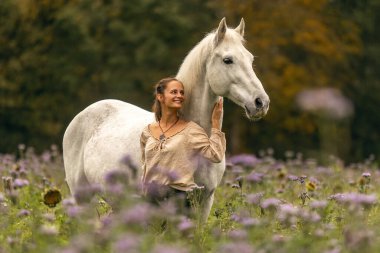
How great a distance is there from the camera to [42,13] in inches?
931

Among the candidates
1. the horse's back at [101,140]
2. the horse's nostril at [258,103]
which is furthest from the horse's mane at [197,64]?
the horse's back at [101,140]

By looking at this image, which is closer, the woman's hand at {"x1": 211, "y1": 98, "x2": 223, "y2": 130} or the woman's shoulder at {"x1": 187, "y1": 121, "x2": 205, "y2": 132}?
the woman's shoulder at {"x1": 187, "y1": 121, "x2": 205, "y2": 132}

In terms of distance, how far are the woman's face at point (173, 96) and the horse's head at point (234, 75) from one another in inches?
9.7

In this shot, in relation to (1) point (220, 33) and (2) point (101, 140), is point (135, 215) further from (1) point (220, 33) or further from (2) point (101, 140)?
(2) point (101, 140)

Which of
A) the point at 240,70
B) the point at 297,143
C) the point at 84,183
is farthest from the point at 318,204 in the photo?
the point at 297,143

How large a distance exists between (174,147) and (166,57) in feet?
65.2

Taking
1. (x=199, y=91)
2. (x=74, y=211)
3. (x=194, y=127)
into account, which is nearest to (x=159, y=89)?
(x=199, y=91)

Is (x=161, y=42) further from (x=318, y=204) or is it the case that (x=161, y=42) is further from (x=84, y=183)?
(x=318, y=204)

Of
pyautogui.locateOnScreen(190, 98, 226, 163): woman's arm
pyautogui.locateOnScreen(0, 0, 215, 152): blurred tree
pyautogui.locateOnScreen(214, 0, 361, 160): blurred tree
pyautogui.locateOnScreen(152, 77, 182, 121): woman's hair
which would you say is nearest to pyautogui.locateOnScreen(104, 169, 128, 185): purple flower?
pyautogui.locateOnScreen(190, 98, 226, 163): woman's arm

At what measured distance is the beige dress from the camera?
21.4 feet

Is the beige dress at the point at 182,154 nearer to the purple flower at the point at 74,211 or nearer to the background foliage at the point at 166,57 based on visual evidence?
the purple flower at the point at 74,211

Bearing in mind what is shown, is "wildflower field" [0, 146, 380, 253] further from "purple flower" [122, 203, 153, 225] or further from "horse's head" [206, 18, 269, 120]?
"horse's head" [206, 18, 269, 120]

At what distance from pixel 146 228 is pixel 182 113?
1.35 meters

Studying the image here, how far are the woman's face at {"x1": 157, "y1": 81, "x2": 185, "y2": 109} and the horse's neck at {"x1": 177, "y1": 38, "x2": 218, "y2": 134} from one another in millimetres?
118
